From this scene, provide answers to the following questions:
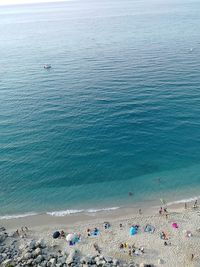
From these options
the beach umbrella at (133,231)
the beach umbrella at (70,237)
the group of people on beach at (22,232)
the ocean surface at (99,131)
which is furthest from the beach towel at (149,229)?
the group of people on beach at (22,232)

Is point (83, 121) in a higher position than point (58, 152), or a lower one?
higher

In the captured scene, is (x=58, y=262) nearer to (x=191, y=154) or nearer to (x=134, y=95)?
(x=191, y=154)

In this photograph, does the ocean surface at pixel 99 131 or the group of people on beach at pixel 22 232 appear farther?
the ocean surface at pixel 99 131

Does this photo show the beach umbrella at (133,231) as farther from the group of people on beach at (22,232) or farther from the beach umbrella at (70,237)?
the group of people on beach at (22,232)

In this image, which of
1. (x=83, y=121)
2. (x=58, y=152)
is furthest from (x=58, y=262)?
(x=83, y=121)

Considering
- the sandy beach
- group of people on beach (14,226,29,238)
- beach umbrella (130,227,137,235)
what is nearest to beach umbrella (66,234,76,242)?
the sandy beach
